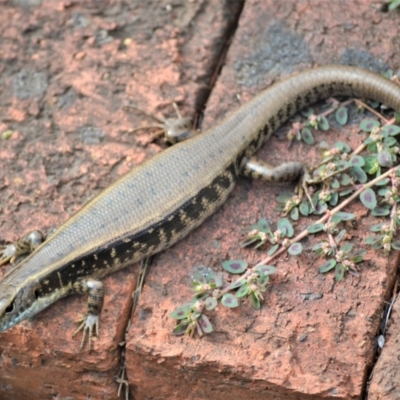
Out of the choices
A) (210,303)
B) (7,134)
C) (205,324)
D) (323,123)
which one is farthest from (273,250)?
(7,134)

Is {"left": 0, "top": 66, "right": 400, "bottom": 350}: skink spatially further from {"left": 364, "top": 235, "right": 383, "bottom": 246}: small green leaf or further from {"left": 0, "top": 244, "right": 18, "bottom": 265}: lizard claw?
{"left": 364, "top": 235, "right": 383, "bottom": 246}: small green leaf

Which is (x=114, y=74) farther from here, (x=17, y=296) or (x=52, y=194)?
Result: (x=17, y=296)

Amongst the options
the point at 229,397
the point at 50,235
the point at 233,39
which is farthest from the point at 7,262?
the point at 233,39

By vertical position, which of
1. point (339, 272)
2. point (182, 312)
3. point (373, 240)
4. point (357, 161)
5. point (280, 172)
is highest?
point (357, 161)

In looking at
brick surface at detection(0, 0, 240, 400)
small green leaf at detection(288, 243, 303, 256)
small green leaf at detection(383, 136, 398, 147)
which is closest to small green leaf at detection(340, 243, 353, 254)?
small green leaf at detection(288, 243, 303, 256)

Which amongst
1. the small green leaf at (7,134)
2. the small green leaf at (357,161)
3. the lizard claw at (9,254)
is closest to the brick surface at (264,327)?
the small green leaf at (357,161)

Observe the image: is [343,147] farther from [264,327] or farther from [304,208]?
[264,327]
